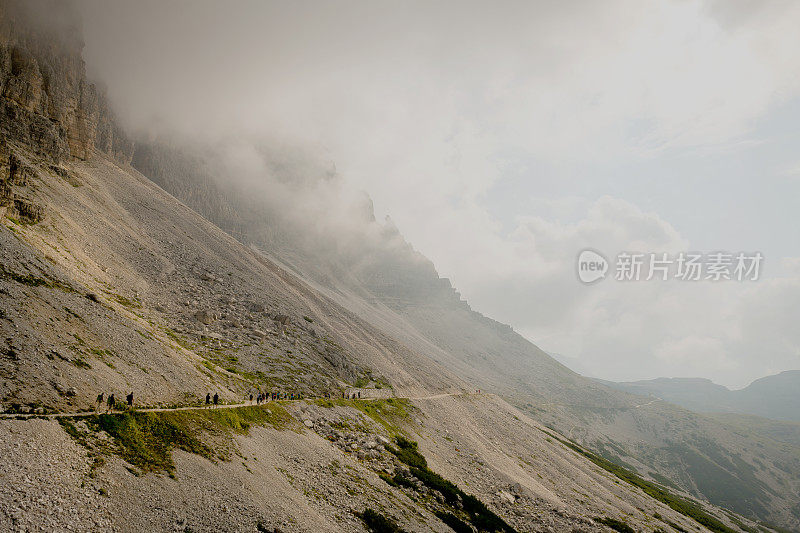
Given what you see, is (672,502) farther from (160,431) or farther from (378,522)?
(160,431)

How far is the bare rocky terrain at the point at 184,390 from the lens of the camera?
2294 cm

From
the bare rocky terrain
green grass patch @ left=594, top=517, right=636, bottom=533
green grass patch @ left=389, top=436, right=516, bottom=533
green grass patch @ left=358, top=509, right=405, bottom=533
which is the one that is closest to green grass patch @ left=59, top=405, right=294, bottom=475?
the bare rocky terrain

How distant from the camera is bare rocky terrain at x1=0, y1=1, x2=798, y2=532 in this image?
22938 millimetres

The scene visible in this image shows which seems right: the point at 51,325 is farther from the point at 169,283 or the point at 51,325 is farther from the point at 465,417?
the point at 465,417

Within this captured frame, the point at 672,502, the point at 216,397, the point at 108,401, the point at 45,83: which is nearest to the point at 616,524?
the point at 216,397

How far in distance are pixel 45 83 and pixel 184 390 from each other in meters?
87.8

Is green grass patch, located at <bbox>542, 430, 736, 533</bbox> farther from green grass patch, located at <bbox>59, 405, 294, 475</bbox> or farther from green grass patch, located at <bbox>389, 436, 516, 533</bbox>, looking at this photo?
green grass patch, located at <bbox>59, 405, 294, 475</bbox>

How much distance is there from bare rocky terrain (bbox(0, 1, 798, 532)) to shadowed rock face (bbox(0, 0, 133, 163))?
1.42 feet

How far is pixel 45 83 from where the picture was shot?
275ft

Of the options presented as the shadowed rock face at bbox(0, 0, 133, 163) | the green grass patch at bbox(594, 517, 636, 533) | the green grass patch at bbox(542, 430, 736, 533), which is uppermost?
the shadowed rock face at bbox(0, 0, 133, 163)

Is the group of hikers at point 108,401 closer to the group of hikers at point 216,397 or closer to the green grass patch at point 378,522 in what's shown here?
the group of hikers at point 216,397

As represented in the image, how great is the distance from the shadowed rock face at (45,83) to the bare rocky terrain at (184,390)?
43 centimetres

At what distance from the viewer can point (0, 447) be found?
19.4 meters

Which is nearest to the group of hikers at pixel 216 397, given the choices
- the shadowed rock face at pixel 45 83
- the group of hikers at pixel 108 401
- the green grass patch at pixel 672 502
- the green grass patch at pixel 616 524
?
the group of hikers at pixel 108 401
